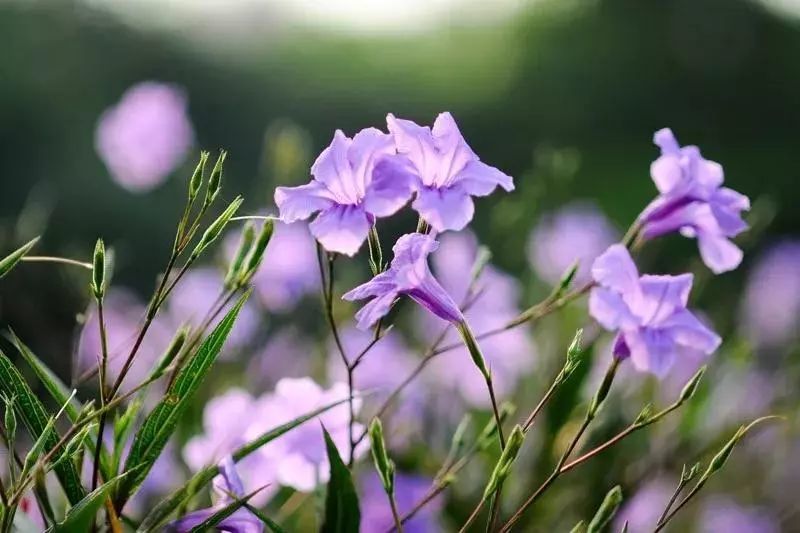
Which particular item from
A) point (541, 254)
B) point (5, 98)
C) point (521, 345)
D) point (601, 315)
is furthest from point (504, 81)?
point (601, 315)

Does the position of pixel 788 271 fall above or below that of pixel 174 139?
below

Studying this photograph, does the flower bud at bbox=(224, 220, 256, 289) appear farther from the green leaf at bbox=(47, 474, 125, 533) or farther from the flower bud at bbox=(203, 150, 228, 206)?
the green leaf at bbox=(47, 474, 125, 533)

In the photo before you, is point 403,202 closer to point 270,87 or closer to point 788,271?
point 788,271

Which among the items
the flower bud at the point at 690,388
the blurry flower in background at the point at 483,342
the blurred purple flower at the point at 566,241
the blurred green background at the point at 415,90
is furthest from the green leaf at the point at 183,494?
the blurred green background at the point at 415,90

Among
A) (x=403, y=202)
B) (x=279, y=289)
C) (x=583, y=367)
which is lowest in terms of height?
(x=279, y=289)

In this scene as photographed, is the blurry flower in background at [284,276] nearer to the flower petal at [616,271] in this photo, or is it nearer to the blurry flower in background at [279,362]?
the blurry flower in background at [279,362]

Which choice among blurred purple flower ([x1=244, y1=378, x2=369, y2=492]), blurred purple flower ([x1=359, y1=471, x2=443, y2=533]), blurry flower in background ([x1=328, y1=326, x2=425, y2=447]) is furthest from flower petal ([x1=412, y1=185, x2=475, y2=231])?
blurry flower in background ([x1=328, y1=326, x2=425, y2=447])
